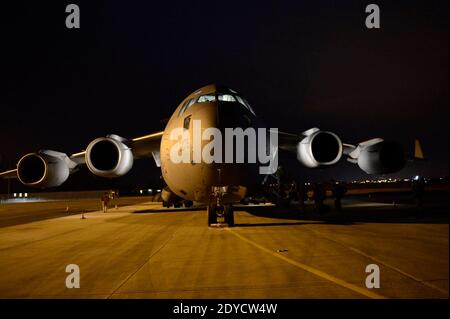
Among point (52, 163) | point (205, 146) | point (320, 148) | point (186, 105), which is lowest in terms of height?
point (52, 163)

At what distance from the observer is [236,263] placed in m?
7.80

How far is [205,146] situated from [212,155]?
31cm

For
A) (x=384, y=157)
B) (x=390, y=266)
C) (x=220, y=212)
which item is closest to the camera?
(x=390, y=266)

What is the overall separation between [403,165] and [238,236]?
7.51m

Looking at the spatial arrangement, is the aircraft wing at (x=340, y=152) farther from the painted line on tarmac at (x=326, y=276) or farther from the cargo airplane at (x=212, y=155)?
the painted line on tarmac at (x=326, y=276)

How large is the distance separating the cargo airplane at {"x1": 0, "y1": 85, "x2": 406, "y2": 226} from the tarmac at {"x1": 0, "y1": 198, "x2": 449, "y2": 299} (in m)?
1.51

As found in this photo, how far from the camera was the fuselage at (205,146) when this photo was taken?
474 inches

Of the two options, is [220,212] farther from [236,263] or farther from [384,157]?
[236,263]

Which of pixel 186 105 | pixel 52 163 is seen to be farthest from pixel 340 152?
pixel 52 163

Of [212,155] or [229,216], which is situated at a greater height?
[212,155]

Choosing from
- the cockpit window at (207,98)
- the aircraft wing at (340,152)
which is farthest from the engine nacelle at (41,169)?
the aircraft wing at (340,152)

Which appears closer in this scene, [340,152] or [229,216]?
[229,216]
